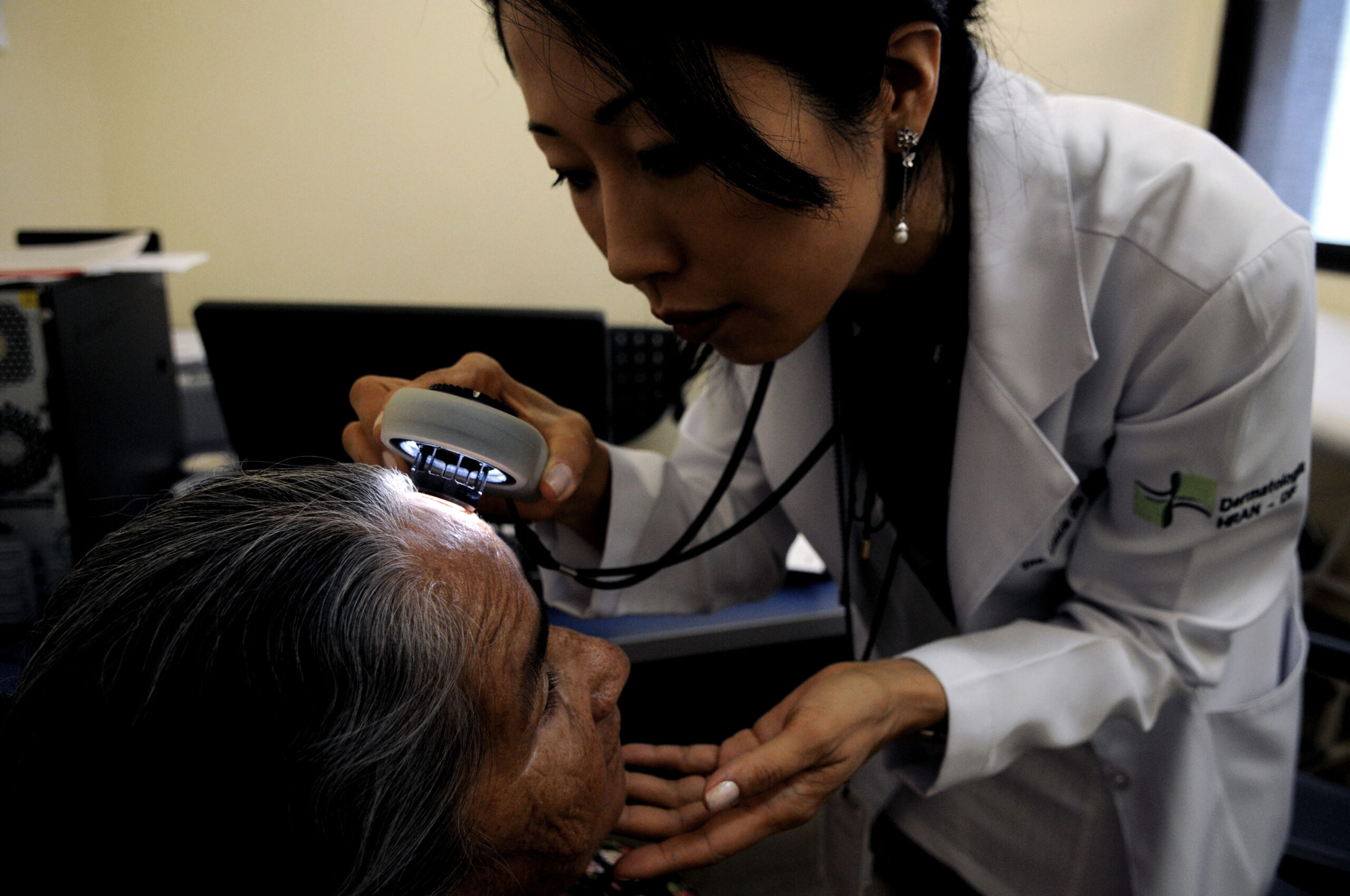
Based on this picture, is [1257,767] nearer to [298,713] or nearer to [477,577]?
[477,577]

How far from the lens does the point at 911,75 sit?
72 cm

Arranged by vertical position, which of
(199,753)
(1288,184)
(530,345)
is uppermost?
(1288,184)

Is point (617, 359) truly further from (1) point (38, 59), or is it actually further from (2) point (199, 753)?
(1) point (38, 59)

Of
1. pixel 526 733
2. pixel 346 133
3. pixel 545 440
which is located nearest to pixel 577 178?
pixel 545 440

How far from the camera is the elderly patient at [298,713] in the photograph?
1.69ft

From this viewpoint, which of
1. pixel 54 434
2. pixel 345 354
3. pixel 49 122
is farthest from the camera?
pixel 49 122

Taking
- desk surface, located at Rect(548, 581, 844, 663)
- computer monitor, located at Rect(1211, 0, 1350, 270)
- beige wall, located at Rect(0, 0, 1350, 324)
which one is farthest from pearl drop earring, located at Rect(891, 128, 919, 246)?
computer monitor, located at Rect(1211, 0, 1350, 270)

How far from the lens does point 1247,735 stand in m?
0.99

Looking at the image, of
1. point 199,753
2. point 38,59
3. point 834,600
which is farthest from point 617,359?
point 38,59

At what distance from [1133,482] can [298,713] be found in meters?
0.84

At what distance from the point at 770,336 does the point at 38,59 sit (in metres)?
1.87

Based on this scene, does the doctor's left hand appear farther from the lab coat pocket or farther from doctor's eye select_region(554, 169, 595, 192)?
doctor's eye select_region(554, 169, 595, 192)

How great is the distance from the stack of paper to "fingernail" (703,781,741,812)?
1.10m

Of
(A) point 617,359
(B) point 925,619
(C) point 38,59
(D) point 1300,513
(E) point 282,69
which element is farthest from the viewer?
(E) point 282,69
